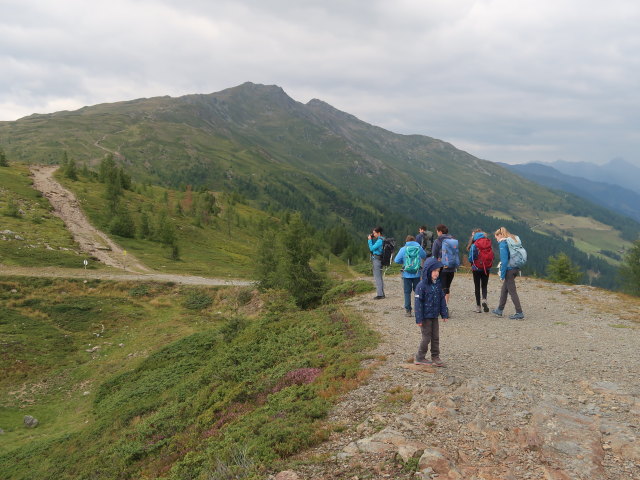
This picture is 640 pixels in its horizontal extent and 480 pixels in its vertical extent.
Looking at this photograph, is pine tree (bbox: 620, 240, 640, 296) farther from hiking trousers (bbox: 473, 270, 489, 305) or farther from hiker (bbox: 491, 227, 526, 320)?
hiker (bbox: 491, 227, 526, 320)

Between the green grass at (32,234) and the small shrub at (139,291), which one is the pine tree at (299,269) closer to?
the small shrub at (139,291)

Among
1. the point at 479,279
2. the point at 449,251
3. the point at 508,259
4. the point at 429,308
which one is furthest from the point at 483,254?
the point at 429,308

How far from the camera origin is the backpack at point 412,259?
17172 millimetres

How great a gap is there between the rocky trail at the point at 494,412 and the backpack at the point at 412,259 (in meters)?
3.01

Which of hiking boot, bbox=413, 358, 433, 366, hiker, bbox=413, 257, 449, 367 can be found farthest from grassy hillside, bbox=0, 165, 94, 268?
hiker, bbox=413, 257, 449, 367

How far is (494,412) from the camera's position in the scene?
28.3 ft

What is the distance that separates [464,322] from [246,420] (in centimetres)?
1186

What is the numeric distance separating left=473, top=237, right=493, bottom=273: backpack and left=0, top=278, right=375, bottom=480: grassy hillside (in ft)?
22.3

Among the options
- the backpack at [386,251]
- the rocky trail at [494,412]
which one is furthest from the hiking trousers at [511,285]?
the backpack at [386,251]

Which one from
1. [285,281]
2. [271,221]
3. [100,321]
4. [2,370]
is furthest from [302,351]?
[271,221]

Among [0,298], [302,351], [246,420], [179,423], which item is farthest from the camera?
[0,298]

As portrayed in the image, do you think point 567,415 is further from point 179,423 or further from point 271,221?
point 271,221

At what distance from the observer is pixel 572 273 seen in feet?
227

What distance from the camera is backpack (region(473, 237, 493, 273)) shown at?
59.6ft
